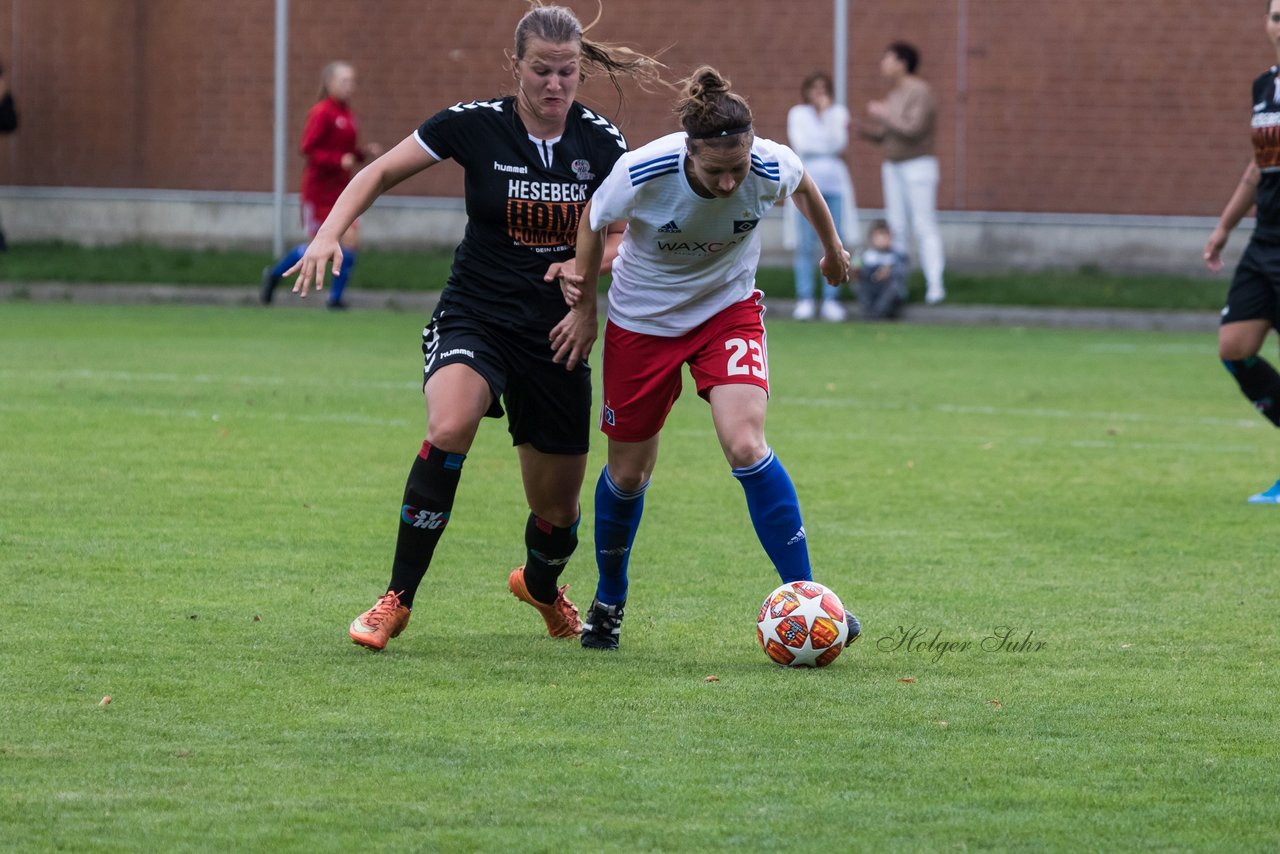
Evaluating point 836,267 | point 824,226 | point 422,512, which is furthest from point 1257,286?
point 422,512

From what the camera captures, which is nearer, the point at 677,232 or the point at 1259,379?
the point at 677,232

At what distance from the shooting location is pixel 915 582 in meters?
7.68

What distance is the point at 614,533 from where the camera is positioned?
21.9ft

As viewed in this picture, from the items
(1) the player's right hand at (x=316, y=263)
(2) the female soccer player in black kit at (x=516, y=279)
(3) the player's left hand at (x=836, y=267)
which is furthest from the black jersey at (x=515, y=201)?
(3) the player's left hand at (x=836, y=267)

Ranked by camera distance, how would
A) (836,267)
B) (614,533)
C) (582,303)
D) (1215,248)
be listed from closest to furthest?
(582,303)
(614,533)
(836,267)
(1215,248)

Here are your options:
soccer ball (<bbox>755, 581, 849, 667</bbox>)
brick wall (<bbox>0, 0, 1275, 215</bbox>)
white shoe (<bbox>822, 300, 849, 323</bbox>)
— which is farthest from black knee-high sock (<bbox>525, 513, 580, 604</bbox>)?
brick wall (<bbox>0, 0, 1275, 215</bbox>)

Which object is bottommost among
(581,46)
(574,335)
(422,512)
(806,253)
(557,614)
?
(806,253)

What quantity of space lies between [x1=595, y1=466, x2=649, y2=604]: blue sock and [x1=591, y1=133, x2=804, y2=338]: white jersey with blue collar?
57 cm

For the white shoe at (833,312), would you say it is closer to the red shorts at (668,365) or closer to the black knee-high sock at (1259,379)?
the black knee-high sock at (1259,379)

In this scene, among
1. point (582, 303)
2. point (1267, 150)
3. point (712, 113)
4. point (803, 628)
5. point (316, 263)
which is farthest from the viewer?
point (1267, 150)

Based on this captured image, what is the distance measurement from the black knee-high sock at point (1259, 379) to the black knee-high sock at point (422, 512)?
4.99 m

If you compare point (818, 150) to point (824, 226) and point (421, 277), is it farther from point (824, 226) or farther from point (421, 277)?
point (824, 226)

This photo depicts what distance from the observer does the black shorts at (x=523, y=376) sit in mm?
6425

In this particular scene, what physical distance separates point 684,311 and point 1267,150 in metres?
4.51
